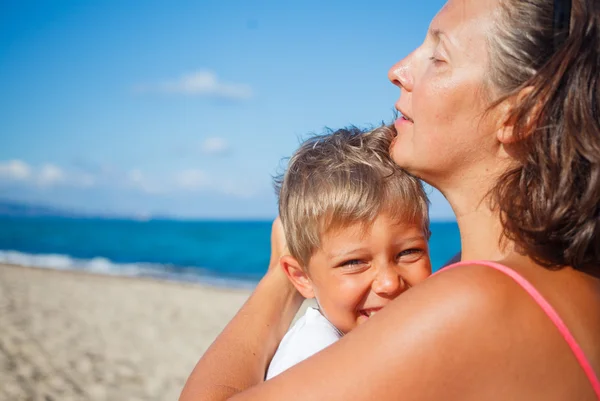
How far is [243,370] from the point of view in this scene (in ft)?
7.83

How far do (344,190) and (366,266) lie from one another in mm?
313

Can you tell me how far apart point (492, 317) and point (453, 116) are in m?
0.72

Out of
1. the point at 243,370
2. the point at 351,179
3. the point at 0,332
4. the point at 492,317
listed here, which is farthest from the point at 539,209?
the point at 0,332

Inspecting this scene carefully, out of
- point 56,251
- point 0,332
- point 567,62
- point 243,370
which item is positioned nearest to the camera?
point 567,62

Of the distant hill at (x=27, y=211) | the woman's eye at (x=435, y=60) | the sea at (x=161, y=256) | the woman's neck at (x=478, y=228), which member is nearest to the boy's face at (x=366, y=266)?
the woman's neck at (x=478, y=228)

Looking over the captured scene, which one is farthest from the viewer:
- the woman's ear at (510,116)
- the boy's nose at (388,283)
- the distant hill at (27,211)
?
the distant hill at (27,211)

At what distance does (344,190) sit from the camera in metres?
2.52

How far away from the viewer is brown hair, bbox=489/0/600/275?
164 centimetres

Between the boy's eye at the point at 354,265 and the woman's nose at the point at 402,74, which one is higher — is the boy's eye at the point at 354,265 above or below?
below

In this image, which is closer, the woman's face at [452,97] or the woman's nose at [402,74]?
the woman's face at [452,97]

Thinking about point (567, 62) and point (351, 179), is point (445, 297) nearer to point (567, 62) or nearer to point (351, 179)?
point (567, 62)

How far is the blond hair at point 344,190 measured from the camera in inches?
98.6

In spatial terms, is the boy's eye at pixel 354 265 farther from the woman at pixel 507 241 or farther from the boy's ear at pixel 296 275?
the woman at pixel 507 241

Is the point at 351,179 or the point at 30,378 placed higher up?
the point at 351,179
